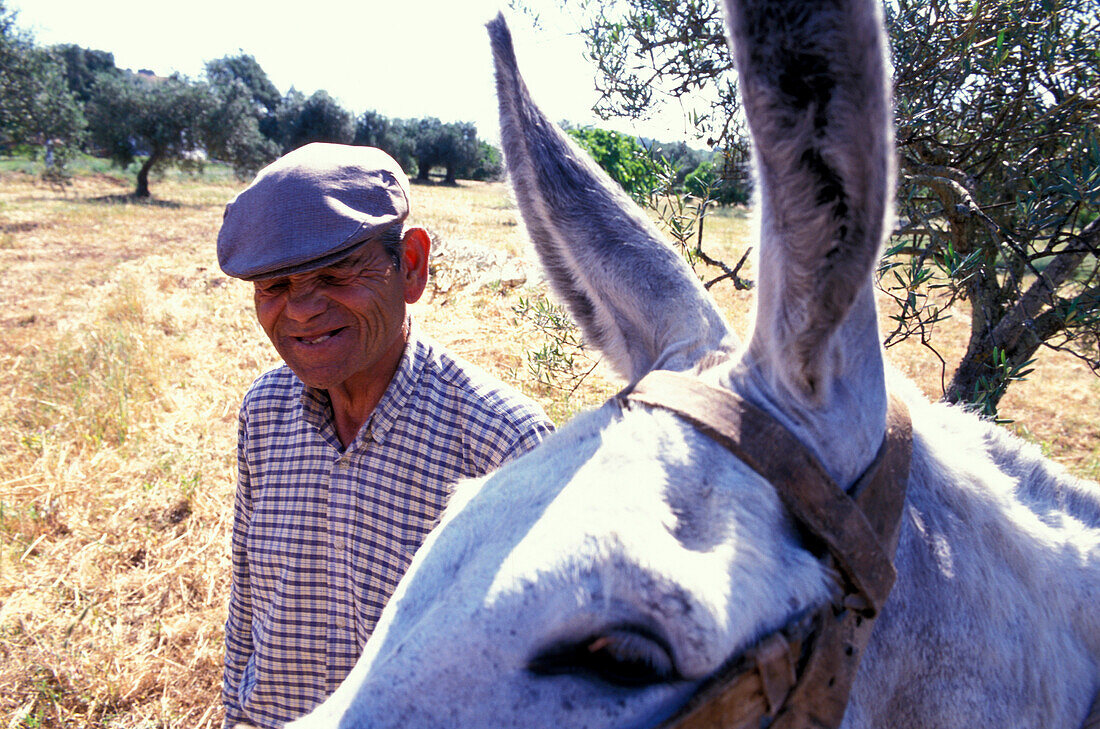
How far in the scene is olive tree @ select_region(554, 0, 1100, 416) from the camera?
9.02 feet

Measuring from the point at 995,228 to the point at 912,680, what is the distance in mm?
1992

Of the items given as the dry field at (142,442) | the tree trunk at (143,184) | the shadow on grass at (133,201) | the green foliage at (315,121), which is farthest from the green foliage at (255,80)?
the dry field at (142,442)

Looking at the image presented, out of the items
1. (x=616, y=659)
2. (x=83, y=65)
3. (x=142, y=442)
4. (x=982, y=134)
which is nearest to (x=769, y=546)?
(x=616, y=659)

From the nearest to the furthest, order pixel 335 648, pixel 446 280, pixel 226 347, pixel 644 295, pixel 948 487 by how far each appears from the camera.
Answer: pixel 948 487 < pixel 644 295 < pixel 335 648 < pixel 226 347 < pixel 446 280

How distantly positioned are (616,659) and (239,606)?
93.4 inches

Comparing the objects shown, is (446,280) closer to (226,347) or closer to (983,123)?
(226,347)

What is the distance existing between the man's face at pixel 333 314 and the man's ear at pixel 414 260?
0.51 ft

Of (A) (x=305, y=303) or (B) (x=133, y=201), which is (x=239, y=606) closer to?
(A) (x=305, y=303)

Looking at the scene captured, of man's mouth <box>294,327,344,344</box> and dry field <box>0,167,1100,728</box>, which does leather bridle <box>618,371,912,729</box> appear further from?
man's mouth <box>294,327,344,344</box>

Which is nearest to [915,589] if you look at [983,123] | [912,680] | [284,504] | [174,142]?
[912,680]

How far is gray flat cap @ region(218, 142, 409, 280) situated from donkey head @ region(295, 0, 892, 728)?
4.12 feet

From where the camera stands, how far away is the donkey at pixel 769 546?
3.01 feet

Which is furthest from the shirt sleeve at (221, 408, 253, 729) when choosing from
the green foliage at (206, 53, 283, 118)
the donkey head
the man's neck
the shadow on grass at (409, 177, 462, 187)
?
the green foliage at (206, 53, 283, 118)

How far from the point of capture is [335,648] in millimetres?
2404
